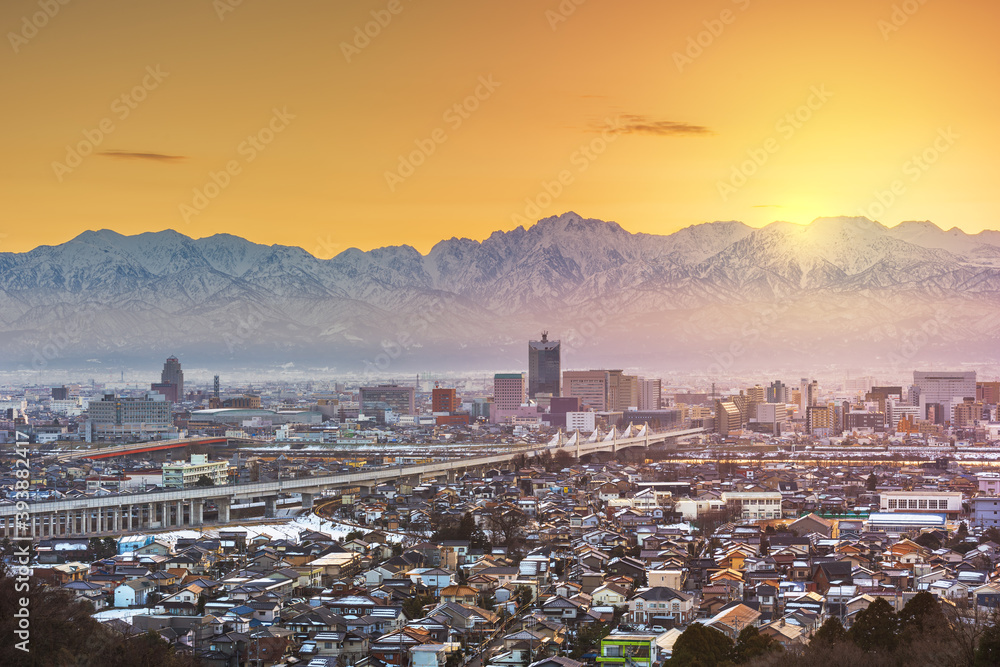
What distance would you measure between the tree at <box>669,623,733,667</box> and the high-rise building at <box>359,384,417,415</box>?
6709cm

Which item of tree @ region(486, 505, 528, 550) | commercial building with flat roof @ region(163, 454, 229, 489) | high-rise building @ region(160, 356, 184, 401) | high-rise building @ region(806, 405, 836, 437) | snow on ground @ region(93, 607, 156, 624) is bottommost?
snow on ground @ region(93, 607, 156, 624)

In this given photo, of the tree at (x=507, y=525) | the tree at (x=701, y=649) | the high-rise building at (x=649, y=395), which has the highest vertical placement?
the high-rise building at (x=649, y=395)

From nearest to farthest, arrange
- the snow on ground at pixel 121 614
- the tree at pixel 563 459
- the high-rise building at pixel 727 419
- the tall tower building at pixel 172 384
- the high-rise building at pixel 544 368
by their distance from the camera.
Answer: the snow on ground at pixel 121 614
the tree at pixel 563 459
the high-rise building at pixel 727 419
the tall tower building at pixel 172 384
the high-rise building at pixel 544 368

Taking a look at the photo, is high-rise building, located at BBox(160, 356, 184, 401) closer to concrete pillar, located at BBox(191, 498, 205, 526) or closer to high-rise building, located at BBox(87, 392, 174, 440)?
high-rise building, located at BBox(87, 392, 174, 440)

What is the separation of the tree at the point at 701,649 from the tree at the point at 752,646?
97 millimetres

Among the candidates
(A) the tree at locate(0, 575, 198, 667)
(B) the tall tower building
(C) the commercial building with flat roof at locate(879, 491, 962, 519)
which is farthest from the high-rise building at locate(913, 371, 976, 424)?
(A) the tree at locate(0, 575, 198, 667)

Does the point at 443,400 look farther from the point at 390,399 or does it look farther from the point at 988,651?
the point at 988,651

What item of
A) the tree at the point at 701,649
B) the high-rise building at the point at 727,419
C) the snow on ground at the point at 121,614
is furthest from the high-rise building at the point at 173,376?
the tree at the point at 701,649

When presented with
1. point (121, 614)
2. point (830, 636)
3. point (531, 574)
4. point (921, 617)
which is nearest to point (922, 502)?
point (531, 574)

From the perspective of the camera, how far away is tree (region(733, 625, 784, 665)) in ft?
41.3

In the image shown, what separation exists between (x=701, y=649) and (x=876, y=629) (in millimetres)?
1609

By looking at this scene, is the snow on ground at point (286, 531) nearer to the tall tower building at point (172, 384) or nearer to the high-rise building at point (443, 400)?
the high-rise building at point (443, 400)

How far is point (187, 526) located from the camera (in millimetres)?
27156

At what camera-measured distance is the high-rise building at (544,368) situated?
293 feet
